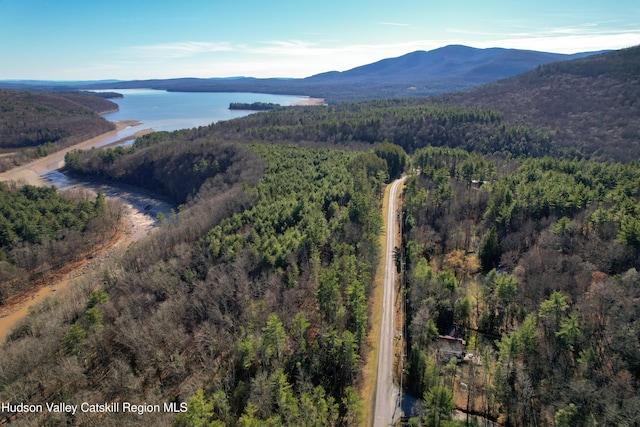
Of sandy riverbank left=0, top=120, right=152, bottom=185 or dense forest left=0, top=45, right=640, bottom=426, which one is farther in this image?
sandy riverbank left=0, top=120, right=152, bottom=185

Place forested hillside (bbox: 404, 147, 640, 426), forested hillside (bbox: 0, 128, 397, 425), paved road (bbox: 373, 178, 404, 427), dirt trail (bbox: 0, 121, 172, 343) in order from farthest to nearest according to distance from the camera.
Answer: dirt trail (bbox: 0, 121, 172, 343), paved road (bbox: 373, 178, 404, 427), forested hillside (bbox: 0, 128, 397, 425), forested hillside (bbox: 404, 147, 640, 426)

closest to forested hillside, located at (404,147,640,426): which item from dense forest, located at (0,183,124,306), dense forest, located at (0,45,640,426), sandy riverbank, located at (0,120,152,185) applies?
dense forest, located at (0,45,640,426)

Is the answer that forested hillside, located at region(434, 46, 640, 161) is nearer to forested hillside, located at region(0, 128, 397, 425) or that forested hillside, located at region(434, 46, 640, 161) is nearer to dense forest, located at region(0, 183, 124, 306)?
forested hillside, located at region(0, 128, 397, 425)

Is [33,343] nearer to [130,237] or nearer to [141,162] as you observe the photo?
[130,237]

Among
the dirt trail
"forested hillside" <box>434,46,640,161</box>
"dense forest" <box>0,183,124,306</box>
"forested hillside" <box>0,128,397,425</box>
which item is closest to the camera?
"forested hillside" <box>0,128,397,425</box>

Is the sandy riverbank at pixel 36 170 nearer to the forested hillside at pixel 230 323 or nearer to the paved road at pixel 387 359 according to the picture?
the forested hillside at pixel 230 323

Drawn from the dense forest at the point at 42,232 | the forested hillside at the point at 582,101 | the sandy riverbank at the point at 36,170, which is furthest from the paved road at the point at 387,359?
the sandy riverbank at the point at 36,170

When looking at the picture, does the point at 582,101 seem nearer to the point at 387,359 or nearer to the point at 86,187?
the point at 387,359
